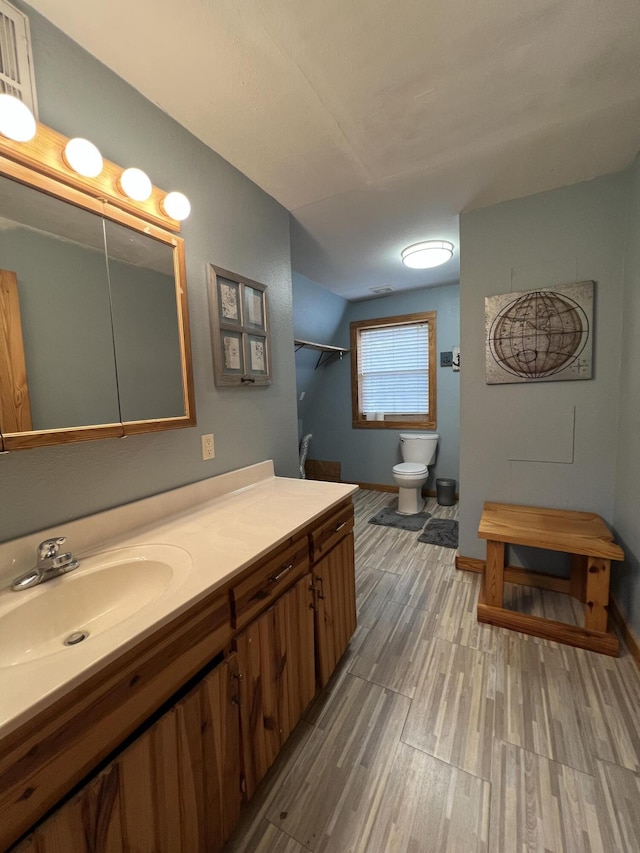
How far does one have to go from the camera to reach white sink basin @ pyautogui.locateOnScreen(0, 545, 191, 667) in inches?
31.2

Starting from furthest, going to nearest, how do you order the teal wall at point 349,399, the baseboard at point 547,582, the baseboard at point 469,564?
1. the teal wall at point 349,399
2. the baseboard at point 469,564
3. the baseboard at point 547,582

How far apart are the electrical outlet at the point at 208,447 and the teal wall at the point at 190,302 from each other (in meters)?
0.03

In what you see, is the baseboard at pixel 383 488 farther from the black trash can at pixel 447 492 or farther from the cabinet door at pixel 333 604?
the cabinet door at pixel 333 604

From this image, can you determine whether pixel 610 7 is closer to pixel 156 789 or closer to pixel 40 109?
pixel 40 109

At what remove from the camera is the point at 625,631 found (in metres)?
1.71

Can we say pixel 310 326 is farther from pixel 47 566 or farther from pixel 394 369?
pixel 47 566

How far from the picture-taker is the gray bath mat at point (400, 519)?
3.22 m

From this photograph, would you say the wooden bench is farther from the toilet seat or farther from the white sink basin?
the white sink basin

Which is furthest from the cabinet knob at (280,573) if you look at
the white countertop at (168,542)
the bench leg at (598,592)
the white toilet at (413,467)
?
the white toilet at (413,467)

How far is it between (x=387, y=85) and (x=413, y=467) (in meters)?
2.93

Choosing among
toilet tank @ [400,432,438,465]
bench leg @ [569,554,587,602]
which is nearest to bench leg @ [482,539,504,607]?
bench leg @ [569,554,587,602]

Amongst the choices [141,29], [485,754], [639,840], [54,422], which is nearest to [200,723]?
[54,422]

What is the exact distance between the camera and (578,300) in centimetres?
196

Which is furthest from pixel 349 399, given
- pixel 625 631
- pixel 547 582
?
pixel 625 631
